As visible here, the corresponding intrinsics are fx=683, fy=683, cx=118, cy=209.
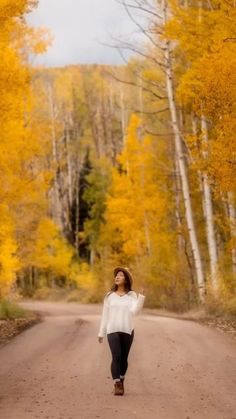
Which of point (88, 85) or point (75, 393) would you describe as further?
point (88, 85)

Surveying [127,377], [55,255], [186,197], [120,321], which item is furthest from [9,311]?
[55,255]

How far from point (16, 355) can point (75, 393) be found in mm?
4278

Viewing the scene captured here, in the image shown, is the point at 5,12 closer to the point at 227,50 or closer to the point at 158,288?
the point at 227,50

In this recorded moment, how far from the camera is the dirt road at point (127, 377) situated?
771 centimetres

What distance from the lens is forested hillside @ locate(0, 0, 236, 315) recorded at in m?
15.0

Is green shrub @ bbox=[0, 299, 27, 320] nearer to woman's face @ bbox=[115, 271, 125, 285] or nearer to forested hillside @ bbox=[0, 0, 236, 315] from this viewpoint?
forested hillside @ bbox=[0, 0, 236, 315]

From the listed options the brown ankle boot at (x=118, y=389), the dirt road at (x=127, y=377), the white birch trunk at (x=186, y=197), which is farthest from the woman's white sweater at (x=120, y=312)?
the white birch trunk at (x=186, y=197)

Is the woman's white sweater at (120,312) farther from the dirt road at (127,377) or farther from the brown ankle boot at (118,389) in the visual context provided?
the dirt road at (127,377)

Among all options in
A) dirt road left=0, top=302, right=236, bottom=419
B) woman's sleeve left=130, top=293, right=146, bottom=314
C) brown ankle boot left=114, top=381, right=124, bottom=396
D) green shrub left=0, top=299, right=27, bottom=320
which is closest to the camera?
dirt road left=0, top=302, right=236, bottom=419

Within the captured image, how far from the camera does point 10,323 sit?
63.1 ft

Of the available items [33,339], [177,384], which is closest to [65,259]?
[33,339]

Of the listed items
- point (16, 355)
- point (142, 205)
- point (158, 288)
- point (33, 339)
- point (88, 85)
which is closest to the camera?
point (16, 355)

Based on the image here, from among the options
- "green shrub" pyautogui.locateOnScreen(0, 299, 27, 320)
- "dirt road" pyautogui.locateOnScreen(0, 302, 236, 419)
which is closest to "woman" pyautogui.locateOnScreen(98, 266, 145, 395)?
"dirt road" pyautogui.locateOnScreen(0, 302, 236, 419)

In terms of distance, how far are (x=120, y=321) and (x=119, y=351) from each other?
38 cm
